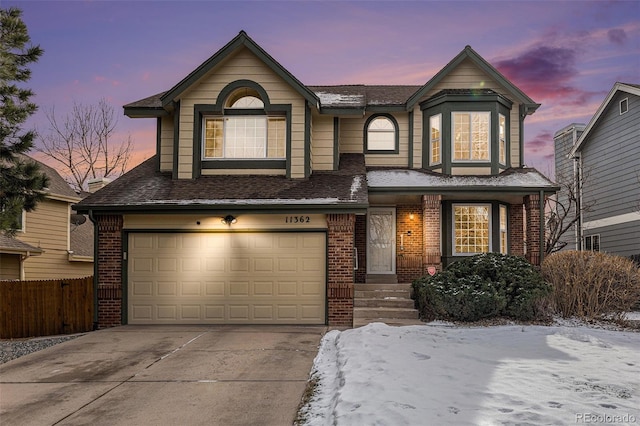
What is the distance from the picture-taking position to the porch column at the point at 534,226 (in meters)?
15.3

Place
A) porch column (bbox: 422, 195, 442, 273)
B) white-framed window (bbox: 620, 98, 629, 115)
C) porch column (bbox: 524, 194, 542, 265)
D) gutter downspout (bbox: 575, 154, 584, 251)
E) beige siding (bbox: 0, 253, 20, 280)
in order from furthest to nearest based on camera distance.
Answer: gutter downspout (bbox: 575, 154, 584, 251) < white-framed window (bbox: 620, 98, 629, 115) < beige siding (bbox: 0, 253, 20, 280) < porch column (bbox: 524, 194, 542, 265) < porch column (bbox: 422, 195, 442, 273)

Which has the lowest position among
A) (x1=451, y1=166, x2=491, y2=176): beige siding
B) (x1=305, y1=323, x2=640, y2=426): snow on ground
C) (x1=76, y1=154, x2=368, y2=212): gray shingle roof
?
(x1=305, y1=323, x2=640, y2=426): snow on ground

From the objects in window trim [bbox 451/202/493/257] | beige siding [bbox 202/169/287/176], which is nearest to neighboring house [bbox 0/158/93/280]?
beige siding [bbox 202/169/287/176]

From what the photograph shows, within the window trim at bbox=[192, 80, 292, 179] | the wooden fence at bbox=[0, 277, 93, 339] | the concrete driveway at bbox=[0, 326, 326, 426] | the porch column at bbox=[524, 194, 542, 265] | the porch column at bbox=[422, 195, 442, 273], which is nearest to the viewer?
the concrete driveway at bbox=[0, 326, 326, 426]

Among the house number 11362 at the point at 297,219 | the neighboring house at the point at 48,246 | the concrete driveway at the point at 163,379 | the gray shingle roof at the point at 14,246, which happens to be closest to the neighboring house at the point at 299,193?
the house number 11362 at the point at 297,219

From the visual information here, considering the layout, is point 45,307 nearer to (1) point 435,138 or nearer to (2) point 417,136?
(2) point 417,136

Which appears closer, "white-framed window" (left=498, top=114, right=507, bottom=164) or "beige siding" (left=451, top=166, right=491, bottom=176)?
"beige siding" (left=451, top=166, right=491, bottom=176)

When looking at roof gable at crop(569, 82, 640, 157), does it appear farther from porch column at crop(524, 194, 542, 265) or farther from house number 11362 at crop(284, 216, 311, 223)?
house number 11362 at crop(284, 216, 311, 223)

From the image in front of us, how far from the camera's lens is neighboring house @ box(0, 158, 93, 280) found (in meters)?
19.1

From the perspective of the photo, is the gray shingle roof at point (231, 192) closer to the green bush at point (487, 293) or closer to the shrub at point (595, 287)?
the green bush at point (487, 293)

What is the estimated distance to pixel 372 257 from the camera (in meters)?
16.4

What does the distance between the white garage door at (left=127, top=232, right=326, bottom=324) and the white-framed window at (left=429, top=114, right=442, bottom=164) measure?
539cm

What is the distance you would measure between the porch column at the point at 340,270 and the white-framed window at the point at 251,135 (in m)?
3.07

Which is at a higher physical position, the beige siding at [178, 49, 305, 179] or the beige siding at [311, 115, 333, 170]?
the beige siding at [178, 49, 305, 179]
